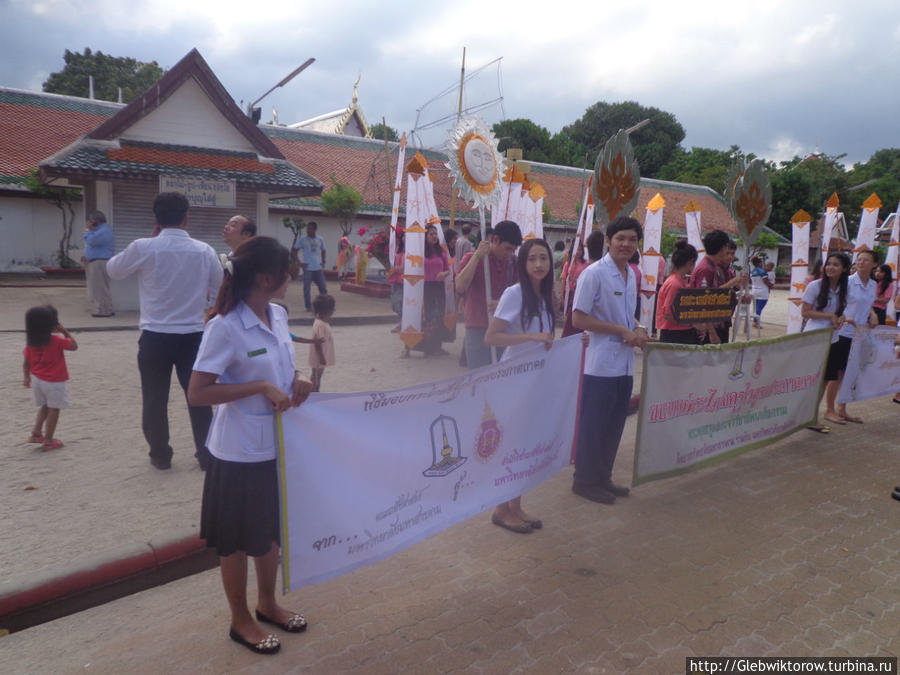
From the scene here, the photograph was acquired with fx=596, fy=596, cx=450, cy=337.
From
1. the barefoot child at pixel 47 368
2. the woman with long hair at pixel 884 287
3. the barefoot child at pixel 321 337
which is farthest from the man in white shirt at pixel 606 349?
→ the woman with long hair at pixel 884 287

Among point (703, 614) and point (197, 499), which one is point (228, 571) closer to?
point (197, 499)

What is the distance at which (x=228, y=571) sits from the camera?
2.40 m

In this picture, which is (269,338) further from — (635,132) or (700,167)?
(635,132)

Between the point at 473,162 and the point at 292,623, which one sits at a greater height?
the point at 473,162

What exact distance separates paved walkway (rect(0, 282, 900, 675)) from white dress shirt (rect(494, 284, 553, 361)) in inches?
44.8

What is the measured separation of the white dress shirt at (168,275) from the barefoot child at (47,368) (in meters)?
0.78

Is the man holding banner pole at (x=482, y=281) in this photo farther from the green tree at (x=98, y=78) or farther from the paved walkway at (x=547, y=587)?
the green tree at (x=98, y=78)

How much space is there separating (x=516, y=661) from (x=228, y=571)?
4.10 feet

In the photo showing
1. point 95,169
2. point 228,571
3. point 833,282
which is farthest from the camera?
point 95,169

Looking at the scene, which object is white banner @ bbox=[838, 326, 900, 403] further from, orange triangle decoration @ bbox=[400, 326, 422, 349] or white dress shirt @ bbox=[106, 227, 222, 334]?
white dress shirt @ bbox=[106, 227, 222, 334]

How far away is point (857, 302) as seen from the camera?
5.98 meters

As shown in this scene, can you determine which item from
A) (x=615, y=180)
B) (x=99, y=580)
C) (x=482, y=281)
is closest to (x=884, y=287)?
(x=615, y=180)

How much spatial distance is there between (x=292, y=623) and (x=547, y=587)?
4.20ft

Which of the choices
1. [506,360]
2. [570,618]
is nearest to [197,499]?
[506,360]
